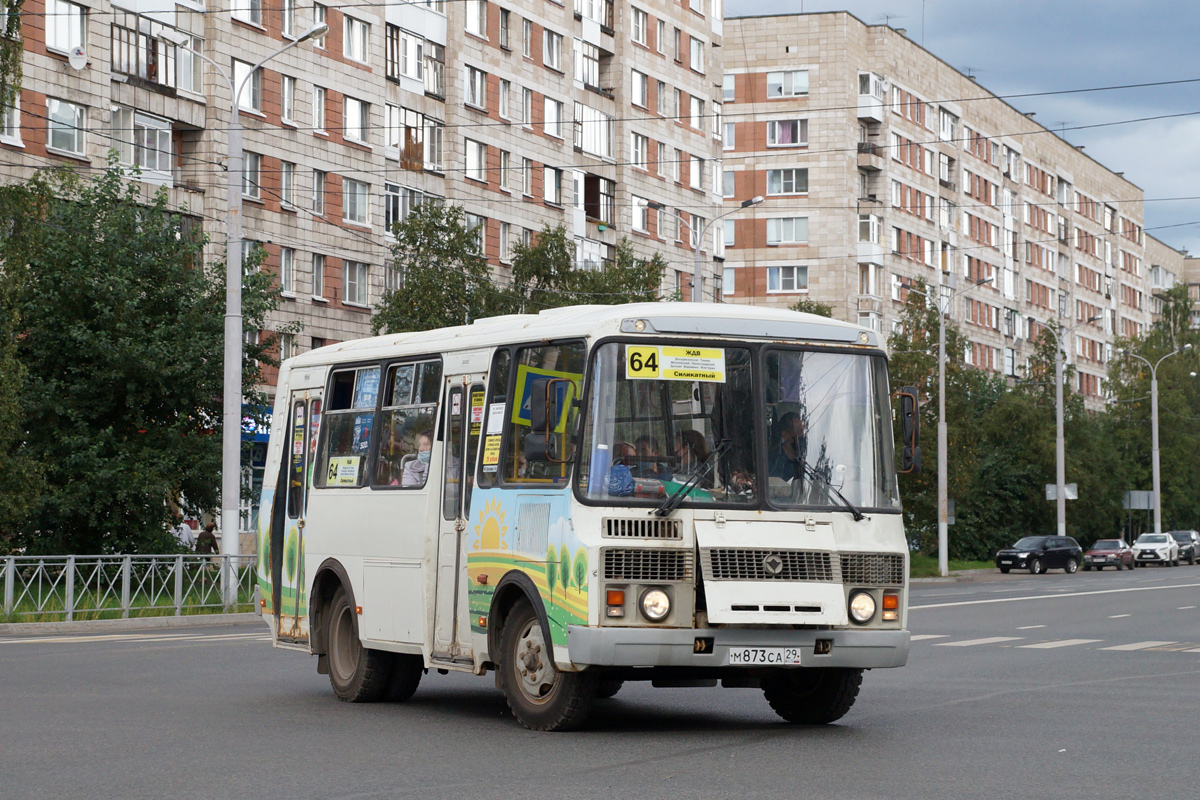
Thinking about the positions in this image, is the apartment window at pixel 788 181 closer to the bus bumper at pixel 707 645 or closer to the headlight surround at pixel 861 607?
the headlight surround at pixel 861 607

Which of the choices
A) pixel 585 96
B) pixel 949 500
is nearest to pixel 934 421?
pixel 949 500

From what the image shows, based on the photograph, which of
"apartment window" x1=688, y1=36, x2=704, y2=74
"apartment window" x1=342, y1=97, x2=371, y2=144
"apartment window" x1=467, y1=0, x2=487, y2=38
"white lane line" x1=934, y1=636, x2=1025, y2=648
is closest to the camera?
"white lane line" x1=934, y1=636, x2=1025, y2=648

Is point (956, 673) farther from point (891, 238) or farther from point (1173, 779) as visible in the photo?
point (891, 238)

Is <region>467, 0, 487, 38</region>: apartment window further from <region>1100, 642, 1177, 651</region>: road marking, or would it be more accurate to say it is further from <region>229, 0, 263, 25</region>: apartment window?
<region>1100, 642, 1177, 651</region>: road marking

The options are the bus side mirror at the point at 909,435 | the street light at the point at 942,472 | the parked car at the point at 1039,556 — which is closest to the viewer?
the bus side mirror at the point at 909,435

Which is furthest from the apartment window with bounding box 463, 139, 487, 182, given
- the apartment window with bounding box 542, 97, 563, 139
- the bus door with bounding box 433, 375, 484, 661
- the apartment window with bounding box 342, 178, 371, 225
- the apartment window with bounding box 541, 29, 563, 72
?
the bus door with bounding box 433, 375, 484, 661

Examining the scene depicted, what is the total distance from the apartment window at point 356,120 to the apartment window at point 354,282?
3792 mm

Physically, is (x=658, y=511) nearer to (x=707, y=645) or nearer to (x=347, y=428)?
(x=707, y=645)

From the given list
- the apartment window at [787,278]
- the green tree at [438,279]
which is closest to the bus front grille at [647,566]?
the green tree at [438,279]

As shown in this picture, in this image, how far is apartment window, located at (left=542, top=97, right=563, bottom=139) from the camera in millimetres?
67000

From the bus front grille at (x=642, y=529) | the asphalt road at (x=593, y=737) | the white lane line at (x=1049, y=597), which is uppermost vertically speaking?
the bus front grille at (x=642, y=529)

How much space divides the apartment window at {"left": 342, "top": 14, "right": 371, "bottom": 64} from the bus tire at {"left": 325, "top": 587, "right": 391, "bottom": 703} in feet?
144

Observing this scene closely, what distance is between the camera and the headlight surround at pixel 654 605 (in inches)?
471

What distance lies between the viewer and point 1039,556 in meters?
65.1
